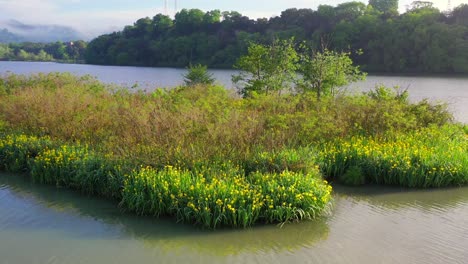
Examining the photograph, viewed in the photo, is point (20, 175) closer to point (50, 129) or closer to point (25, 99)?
point (50, 129)

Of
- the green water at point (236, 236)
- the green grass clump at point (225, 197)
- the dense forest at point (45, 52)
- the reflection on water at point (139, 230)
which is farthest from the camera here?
the dense forest at point (45, 52)

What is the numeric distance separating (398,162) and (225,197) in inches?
202

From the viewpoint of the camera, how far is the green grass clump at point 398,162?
11.2 m

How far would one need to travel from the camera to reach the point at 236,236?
8.26 m

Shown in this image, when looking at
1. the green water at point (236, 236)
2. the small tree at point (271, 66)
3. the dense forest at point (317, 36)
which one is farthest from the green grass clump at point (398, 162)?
the dense forest at point (317, 36)

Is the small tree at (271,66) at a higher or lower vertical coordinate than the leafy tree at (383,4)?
lower

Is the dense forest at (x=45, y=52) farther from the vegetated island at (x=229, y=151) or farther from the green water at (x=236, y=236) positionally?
the green water at (x=236, y=236)

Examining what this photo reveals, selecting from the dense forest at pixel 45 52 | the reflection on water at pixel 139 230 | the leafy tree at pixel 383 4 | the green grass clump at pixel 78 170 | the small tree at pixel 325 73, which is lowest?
the reflection on water at pixel 139 230

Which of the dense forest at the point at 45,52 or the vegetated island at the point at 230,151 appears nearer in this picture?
the vegetated island at the point at 230,151

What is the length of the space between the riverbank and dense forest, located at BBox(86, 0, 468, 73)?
76.0 feet

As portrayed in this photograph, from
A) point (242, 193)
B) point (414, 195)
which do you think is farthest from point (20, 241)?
point (414, 195)

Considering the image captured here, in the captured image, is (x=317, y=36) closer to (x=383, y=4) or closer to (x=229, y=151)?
(x=383, y=4)

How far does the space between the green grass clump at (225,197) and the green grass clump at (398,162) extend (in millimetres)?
2522

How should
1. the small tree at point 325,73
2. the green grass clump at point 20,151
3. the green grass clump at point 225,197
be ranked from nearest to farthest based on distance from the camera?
the green grass clump at point 225,197 → the green grass clump at point 20,151 → the small tree at point 325,73
